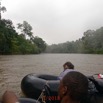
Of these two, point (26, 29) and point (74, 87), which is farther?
point (26, 29)

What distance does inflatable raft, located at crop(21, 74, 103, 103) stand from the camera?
14.4 feet

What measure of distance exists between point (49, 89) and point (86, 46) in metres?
57.4

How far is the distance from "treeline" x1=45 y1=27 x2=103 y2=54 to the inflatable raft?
50.4m

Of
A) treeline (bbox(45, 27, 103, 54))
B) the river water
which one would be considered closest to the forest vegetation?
treeline (bbox(45, 27, 103, 54))

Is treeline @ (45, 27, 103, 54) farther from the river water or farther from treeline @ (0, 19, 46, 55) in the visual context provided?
the river water

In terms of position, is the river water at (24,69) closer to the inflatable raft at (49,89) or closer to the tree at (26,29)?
the inflatable raft at (49,89)

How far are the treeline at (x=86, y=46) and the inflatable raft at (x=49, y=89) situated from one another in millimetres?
50415

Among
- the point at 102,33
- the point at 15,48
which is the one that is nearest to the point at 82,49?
the point at 102,33

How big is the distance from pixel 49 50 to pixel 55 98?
68.1 m

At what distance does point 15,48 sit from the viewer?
50.7 metres

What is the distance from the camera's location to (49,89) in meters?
4.85

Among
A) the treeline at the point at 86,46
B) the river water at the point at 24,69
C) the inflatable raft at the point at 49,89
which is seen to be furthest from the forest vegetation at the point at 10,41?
the inflatable raft at the point at 49,89

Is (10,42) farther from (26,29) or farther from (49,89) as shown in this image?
(49,89)

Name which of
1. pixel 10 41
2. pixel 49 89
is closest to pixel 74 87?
pixel 49 89
